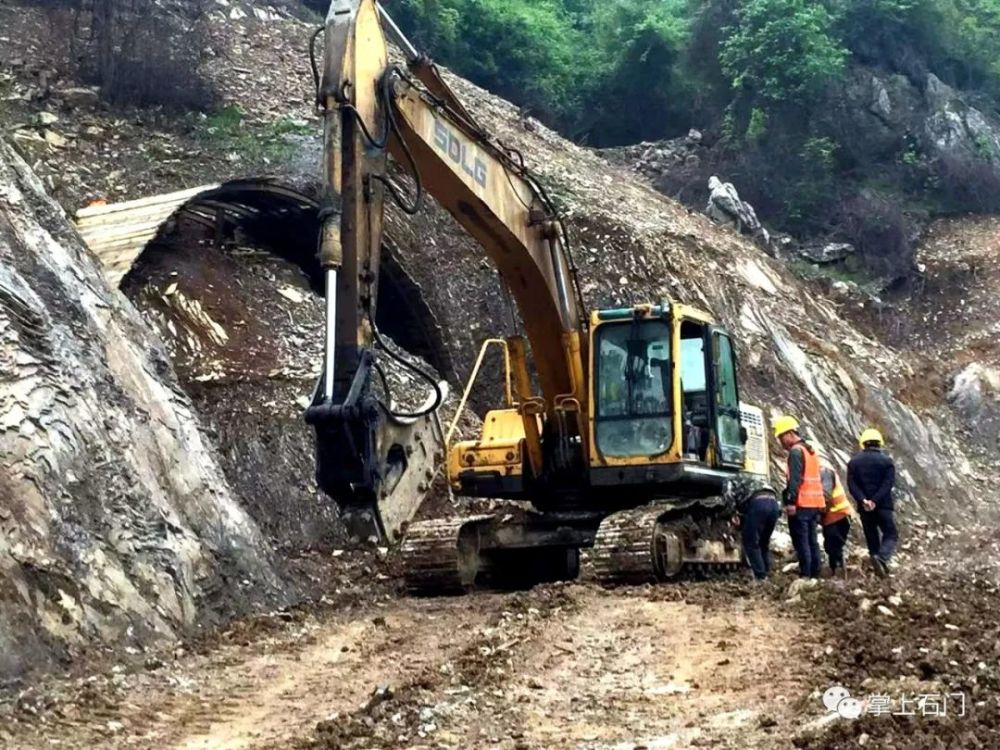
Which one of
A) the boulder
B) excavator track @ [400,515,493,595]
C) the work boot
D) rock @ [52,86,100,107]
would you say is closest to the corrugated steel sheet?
rock @ [52,86,100,107]

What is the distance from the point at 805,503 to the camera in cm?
984

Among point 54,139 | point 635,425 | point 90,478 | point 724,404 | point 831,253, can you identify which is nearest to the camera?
point 90,478

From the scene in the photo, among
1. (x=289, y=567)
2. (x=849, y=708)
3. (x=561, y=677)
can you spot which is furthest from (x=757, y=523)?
(x=849, y=708)

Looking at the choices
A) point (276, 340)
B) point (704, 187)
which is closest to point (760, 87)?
point (704, 187)

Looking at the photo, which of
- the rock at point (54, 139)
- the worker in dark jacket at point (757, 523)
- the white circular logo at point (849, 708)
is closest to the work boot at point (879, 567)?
the worker in dark jacket at point (757, 523)

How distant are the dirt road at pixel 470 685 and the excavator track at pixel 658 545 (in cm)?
79

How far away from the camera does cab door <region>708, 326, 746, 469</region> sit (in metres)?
10.1

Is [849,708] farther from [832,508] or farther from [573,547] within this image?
[832,508]

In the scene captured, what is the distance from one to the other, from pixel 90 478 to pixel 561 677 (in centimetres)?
336

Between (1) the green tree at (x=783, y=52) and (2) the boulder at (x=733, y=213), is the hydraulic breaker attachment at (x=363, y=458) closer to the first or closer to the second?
(2) the boulder at (x=733, y=213)

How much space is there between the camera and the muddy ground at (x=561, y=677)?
493cm

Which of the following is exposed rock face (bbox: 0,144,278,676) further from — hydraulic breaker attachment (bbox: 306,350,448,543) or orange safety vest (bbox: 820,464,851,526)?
orange safety vest (bbox: 820,464,851,526)

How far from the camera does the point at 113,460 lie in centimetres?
802

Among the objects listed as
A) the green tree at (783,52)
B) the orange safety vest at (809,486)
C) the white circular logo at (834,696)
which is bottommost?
the white circular logo at (834,696)
